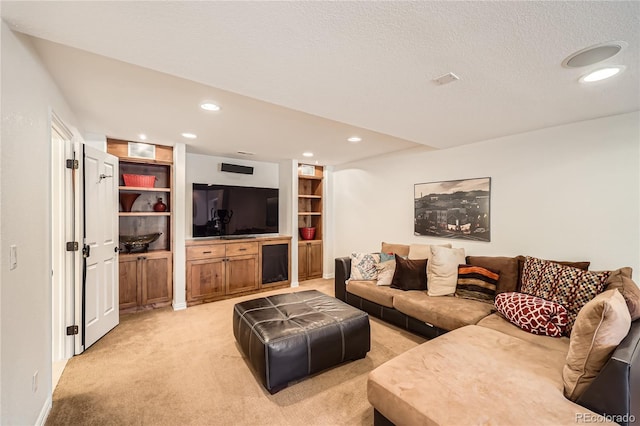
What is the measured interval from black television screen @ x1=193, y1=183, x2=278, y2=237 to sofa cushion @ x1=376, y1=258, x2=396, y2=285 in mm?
2290

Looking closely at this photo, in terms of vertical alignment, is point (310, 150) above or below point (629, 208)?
above

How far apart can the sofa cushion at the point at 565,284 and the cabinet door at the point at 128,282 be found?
453 cm

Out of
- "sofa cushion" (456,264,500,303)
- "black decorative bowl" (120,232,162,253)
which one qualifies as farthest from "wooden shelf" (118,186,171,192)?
"sofa cushion" (456,264,500,303)

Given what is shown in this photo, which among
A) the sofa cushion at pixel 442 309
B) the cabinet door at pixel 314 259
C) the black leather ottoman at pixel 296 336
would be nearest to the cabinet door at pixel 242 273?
the cabinet door at pixel 314 259

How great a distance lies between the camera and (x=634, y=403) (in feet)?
4.05

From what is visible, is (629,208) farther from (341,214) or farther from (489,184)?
(341,214)

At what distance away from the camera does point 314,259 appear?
213 inches

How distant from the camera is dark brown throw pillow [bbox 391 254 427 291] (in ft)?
10.4

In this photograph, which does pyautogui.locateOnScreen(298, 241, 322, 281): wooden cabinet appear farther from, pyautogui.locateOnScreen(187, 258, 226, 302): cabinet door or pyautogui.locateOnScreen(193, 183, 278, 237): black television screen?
pyautogui.locateOnScreen(187, 258, 226, 302): cabinet door

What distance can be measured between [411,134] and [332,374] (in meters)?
2.49

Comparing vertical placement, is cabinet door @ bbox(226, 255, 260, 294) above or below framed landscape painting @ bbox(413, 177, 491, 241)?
below

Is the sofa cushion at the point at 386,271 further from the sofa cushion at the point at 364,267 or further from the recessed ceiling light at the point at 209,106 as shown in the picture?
the recessed ceiling light at the point at 209,106

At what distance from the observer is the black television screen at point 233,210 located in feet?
13.8

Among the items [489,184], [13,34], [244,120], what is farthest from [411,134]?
[13,34]
